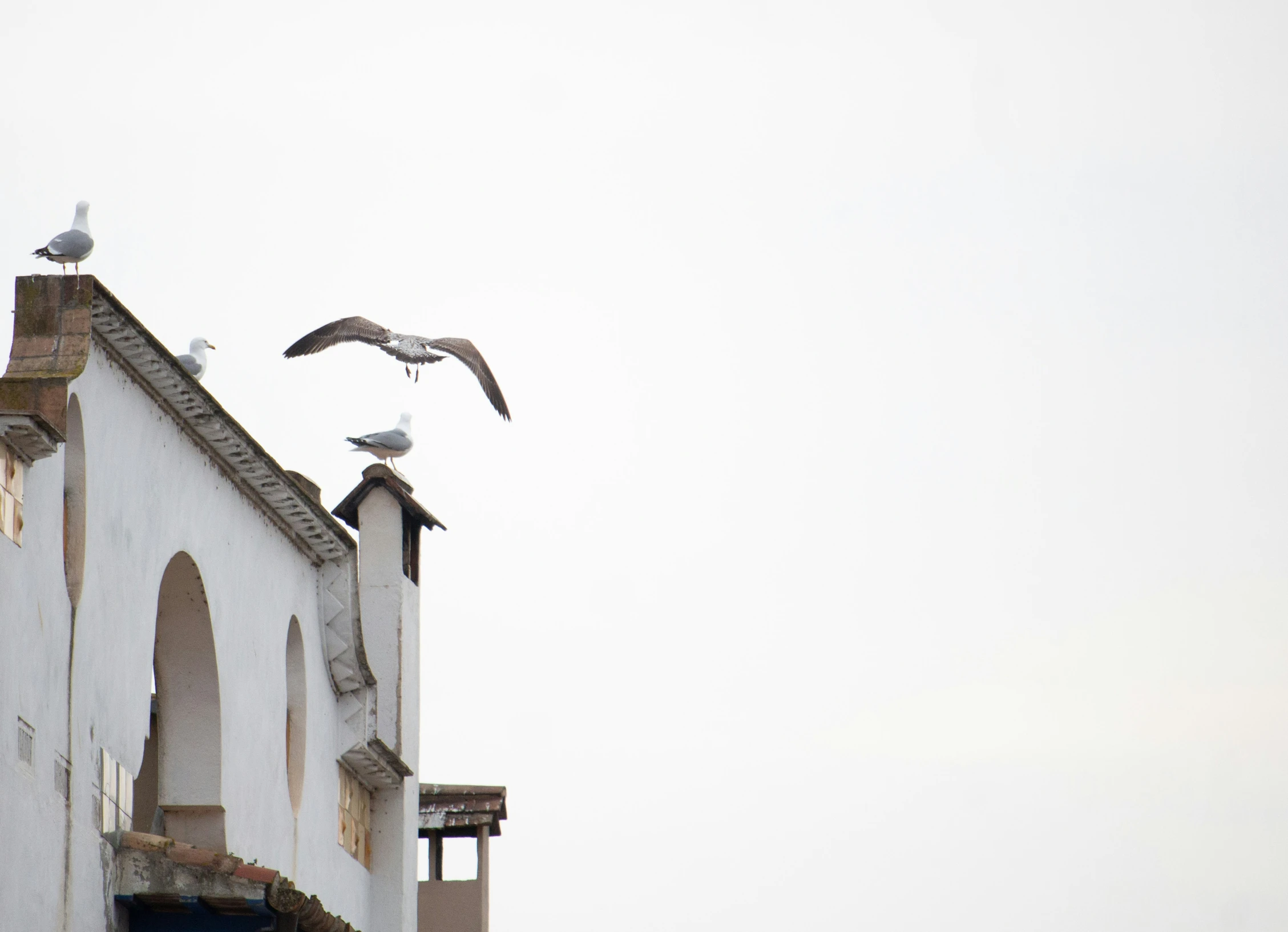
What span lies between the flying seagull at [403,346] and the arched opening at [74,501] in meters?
7.36

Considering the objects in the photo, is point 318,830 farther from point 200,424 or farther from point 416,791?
point 200,424

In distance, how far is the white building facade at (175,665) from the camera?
32.3ft

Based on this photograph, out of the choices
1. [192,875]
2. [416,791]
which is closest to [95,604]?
[192,875]

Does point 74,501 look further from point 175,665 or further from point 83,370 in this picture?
point 175,665

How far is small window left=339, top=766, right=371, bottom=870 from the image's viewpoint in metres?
15.5

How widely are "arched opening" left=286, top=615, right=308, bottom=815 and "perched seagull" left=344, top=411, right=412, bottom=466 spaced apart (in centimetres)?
328

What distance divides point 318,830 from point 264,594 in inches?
79.0

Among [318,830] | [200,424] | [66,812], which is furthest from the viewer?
[318,830]

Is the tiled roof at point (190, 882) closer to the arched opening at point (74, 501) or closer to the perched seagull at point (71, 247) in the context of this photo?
the arched opening at point (74, 501)

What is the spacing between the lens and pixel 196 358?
16141 millimetres

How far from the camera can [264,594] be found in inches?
542

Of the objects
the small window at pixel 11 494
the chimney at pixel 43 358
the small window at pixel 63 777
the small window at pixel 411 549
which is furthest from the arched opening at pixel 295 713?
the small window at pixel 11 494

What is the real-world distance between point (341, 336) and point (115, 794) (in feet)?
25.9

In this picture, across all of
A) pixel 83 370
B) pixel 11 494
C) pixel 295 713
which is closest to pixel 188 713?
pixel 295 713
